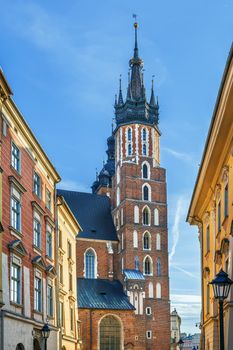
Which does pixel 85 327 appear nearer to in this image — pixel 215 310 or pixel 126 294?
pixel 126 294

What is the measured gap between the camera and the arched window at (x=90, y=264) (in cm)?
7500

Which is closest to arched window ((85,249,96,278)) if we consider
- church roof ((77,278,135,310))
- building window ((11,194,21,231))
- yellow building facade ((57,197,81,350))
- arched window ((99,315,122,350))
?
church roof ((77,278,135,310))

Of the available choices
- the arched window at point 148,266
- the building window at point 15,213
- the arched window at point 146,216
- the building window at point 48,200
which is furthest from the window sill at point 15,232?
the arched window at point 146,216

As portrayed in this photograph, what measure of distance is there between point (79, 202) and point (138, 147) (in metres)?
11.1

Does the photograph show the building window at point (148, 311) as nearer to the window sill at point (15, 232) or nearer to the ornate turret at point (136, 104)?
the ornate turret at point (136, 104)

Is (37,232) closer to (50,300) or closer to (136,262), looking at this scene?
(50,300)

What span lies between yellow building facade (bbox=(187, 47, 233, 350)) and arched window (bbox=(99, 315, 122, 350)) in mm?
43951

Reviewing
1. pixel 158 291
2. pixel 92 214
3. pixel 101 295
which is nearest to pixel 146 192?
pixel 92 214

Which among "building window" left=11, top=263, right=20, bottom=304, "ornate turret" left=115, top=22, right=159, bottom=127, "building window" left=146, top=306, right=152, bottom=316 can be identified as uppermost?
"ornate turret" left=115, top=22, right=159, bottom=127

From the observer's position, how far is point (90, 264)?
75500 millimetres

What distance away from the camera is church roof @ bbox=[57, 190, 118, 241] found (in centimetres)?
7862

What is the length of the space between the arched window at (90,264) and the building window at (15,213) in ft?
172

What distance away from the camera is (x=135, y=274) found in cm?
7375

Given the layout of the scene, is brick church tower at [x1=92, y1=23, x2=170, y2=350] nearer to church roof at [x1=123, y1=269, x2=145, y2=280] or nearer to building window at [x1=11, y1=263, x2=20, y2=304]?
church roof at [x1=123, y1=269, x2=145, y2=280]
